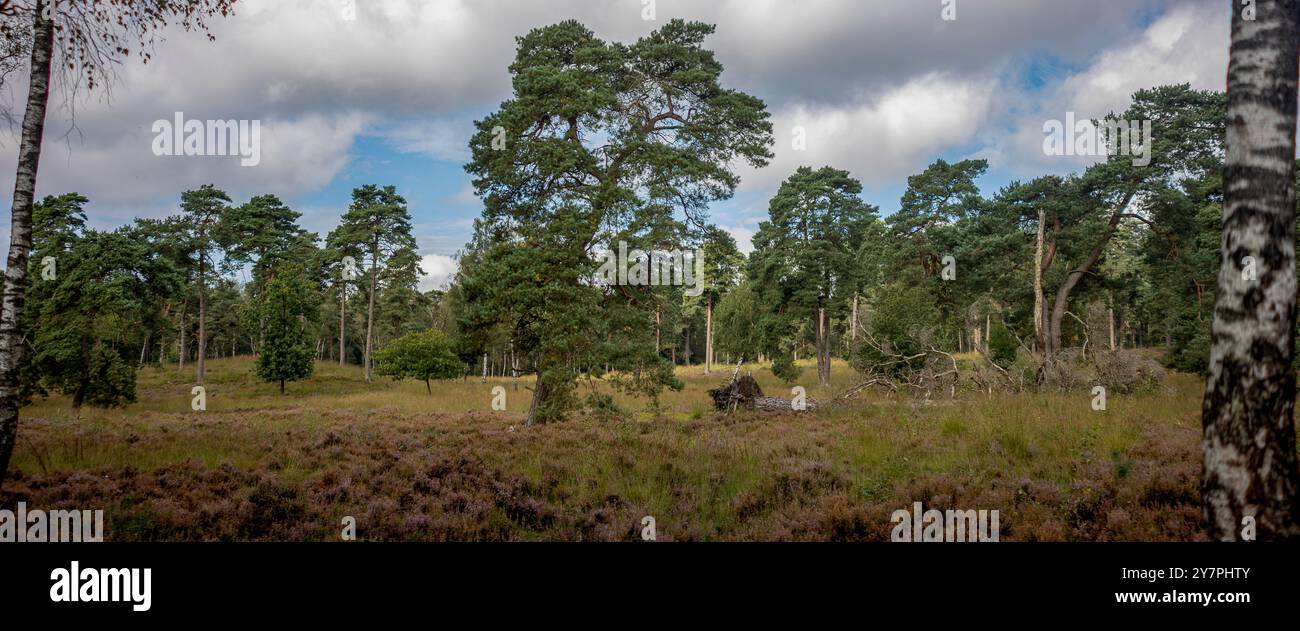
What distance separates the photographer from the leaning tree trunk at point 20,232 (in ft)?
18.8

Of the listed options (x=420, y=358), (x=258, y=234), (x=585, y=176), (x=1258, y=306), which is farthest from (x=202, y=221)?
(x=1258, y=306)

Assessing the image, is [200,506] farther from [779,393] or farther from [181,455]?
[779,393]

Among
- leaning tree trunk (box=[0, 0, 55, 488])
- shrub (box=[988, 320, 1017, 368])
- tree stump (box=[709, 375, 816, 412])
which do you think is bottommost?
tree stump (box=[709, 375, 816, 412])

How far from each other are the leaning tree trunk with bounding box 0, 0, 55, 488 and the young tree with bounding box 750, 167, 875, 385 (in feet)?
93.6

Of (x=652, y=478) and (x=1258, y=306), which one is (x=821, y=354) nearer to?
(x=652, y=478)

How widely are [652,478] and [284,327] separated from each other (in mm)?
37153

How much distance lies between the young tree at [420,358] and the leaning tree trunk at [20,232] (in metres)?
27.8

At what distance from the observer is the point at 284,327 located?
3509 cm

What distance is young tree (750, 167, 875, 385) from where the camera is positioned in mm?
30422

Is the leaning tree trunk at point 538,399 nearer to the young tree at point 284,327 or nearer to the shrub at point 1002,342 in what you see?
the young tree at point 284,327

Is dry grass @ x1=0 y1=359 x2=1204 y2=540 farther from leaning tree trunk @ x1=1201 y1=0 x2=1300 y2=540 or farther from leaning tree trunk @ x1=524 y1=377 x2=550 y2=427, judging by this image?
leaning tree trunk @ x1=524 y1=377 x2=550 y2=427

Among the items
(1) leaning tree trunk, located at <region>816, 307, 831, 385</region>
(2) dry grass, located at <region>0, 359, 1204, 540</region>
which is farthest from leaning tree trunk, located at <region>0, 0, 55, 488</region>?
(1) leaning tree trunk, located at <region>816, 307, 831, 385</region>
